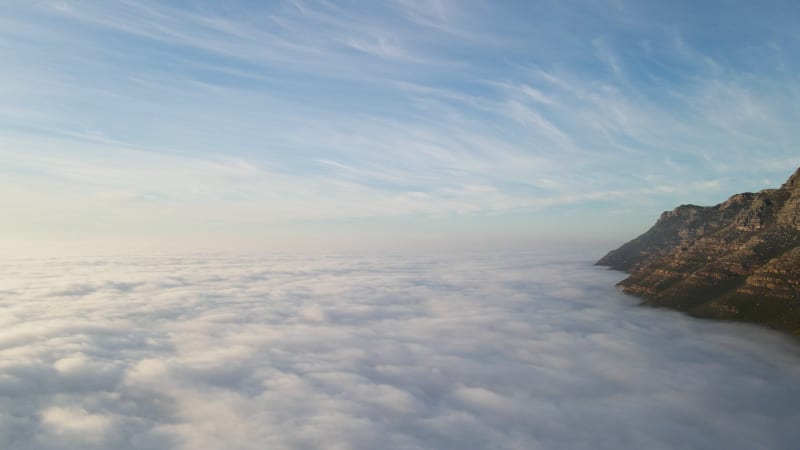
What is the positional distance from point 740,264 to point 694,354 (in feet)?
188

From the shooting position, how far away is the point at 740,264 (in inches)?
7047

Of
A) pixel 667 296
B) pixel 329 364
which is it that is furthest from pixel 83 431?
pixel 667 296

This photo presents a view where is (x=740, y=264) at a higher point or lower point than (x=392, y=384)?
higher

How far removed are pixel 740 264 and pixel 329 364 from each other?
7740 inches

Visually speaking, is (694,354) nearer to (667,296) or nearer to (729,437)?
(667,296)

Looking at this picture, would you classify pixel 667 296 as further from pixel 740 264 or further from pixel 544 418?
pixel 544 418

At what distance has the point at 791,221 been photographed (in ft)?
602

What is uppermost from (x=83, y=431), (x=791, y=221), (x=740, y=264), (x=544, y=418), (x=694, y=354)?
(x=791, y=221)

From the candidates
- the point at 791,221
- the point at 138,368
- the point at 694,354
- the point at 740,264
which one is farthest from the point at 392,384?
the point at 791,221

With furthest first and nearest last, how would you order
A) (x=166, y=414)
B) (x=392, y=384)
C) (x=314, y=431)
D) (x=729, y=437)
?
(x=392, y=384)
(x=166, y=414)
(x=314, y=431)
(x=729, y=437)

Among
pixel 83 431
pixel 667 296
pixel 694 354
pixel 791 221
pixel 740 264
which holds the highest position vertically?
pixel 791 221

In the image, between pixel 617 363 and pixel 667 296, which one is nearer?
pixel 617 363

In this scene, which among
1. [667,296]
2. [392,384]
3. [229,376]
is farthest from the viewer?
[667,296]

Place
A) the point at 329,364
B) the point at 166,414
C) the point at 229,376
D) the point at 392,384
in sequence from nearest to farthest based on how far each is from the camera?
the point at 166,414, the point at 392,384, the point at 229,376, the point at 329,364
